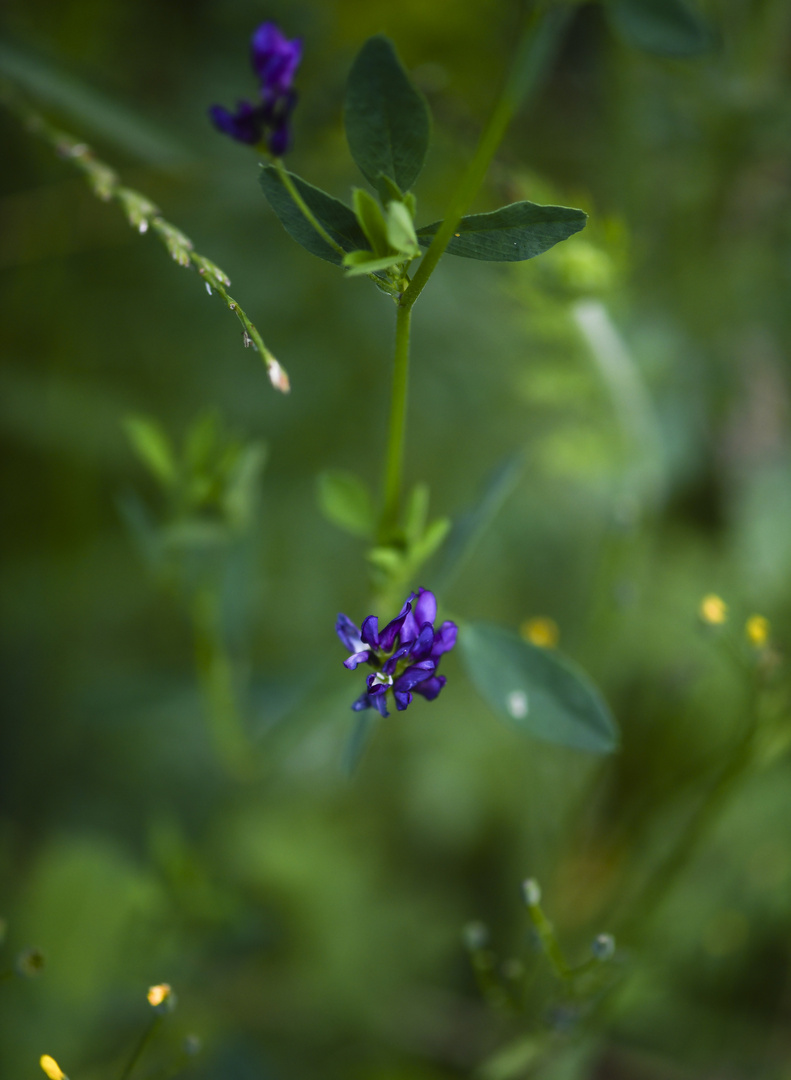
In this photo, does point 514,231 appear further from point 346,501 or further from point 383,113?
point 346,501

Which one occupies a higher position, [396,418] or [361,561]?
[361,561]

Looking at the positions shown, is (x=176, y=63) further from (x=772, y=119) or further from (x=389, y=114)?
(x=389, y=114)

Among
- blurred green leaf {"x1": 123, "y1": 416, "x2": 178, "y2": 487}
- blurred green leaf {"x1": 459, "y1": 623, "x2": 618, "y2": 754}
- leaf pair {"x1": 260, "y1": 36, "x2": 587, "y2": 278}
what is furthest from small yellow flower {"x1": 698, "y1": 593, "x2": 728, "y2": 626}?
blurred green leaf {"x1": 123, "y1": 416, "x2": 178, "y2": 487}

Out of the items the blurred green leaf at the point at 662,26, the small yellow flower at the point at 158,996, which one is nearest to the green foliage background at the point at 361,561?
the blurred green leaf at the point at 662,26

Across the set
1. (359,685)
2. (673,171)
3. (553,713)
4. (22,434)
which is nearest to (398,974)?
(359,685)

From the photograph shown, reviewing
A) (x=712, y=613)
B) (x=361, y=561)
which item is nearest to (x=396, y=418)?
(x=712, y=613)

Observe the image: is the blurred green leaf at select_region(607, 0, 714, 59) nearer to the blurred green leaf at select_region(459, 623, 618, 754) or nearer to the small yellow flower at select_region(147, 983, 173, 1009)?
the blurred green leaf at select_region(459, 623, 618, 754)

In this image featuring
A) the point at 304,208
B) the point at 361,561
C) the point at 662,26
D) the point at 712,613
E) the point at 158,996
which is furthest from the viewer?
the point at 361,561
